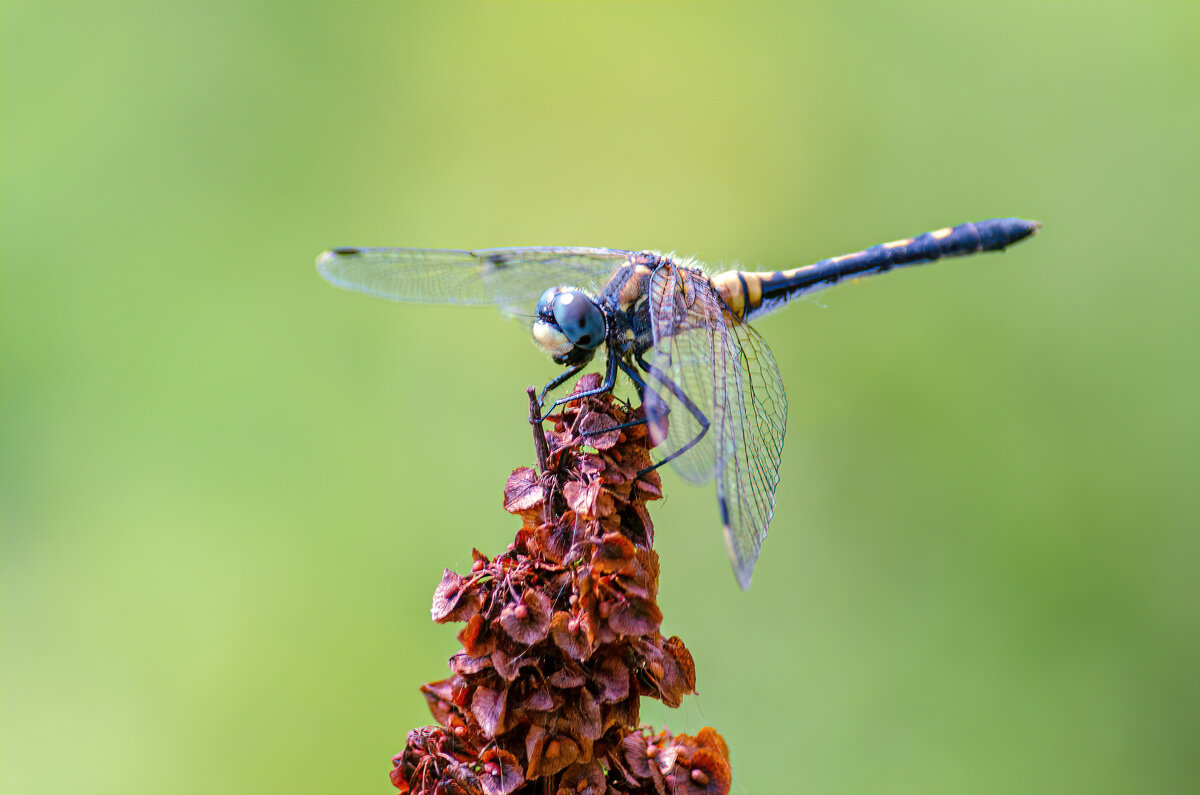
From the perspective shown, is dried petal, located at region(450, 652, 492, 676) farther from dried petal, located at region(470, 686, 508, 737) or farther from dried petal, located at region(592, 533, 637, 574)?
dried petal, located at region(592, 533, 637, 574)

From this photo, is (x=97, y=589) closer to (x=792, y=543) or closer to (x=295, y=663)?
(x=295, y=663)

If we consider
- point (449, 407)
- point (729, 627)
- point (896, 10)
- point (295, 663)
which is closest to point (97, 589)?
point (295, 663)

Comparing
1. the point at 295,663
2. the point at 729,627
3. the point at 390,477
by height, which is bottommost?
the point at 729,627

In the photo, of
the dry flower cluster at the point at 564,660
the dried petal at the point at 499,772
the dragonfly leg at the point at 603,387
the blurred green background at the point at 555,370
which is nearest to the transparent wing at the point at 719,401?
the dragonfly leg at the point at 603,387

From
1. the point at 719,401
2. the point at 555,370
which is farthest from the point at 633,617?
the point at 555,370

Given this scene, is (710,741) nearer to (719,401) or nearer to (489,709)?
(489,709)

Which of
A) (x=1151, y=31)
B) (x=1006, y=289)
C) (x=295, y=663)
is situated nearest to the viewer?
(x=295, y=663)

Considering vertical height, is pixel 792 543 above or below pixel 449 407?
below
